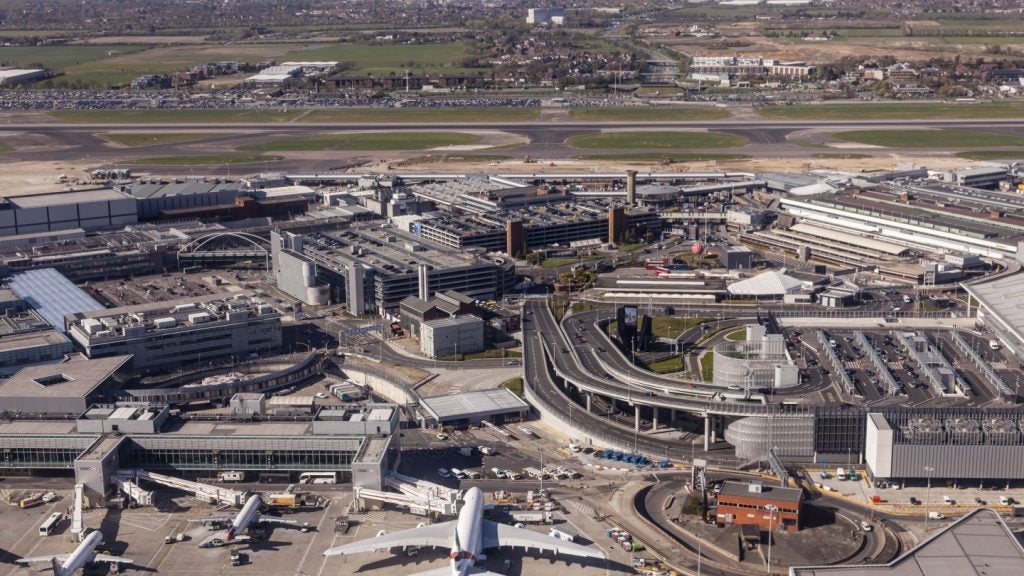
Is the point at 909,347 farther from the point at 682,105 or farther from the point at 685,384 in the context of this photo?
the point at 682,105

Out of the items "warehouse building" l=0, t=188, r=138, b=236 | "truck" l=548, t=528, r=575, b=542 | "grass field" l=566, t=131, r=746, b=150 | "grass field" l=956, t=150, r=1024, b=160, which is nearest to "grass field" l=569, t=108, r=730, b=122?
"grass field" l=566, t=131, r=746, b=150

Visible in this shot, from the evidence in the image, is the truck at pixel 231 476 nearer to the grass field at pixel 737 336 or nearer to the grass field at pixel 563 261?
the grass field at pixel 737 336

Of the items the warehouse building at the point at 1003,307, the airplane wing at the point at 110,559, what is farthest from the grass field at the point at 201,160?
the airplane wing at the point at 110,559

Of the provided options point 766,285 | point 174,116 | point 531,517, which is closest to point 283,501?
point 531,517

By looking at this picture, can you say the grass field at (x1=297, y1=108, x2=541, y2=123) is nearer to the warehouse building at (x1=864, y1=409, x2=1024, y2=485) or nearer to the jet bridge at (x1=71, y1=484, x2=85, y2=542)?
the warehouse building at (x1=864, y1=409, x2=1024, y2=485)

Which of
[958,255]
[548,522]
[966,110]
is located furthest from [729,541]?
[966,110]

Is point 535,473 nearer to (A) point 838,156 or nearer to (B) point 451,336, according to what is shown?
(B) point 451,336
